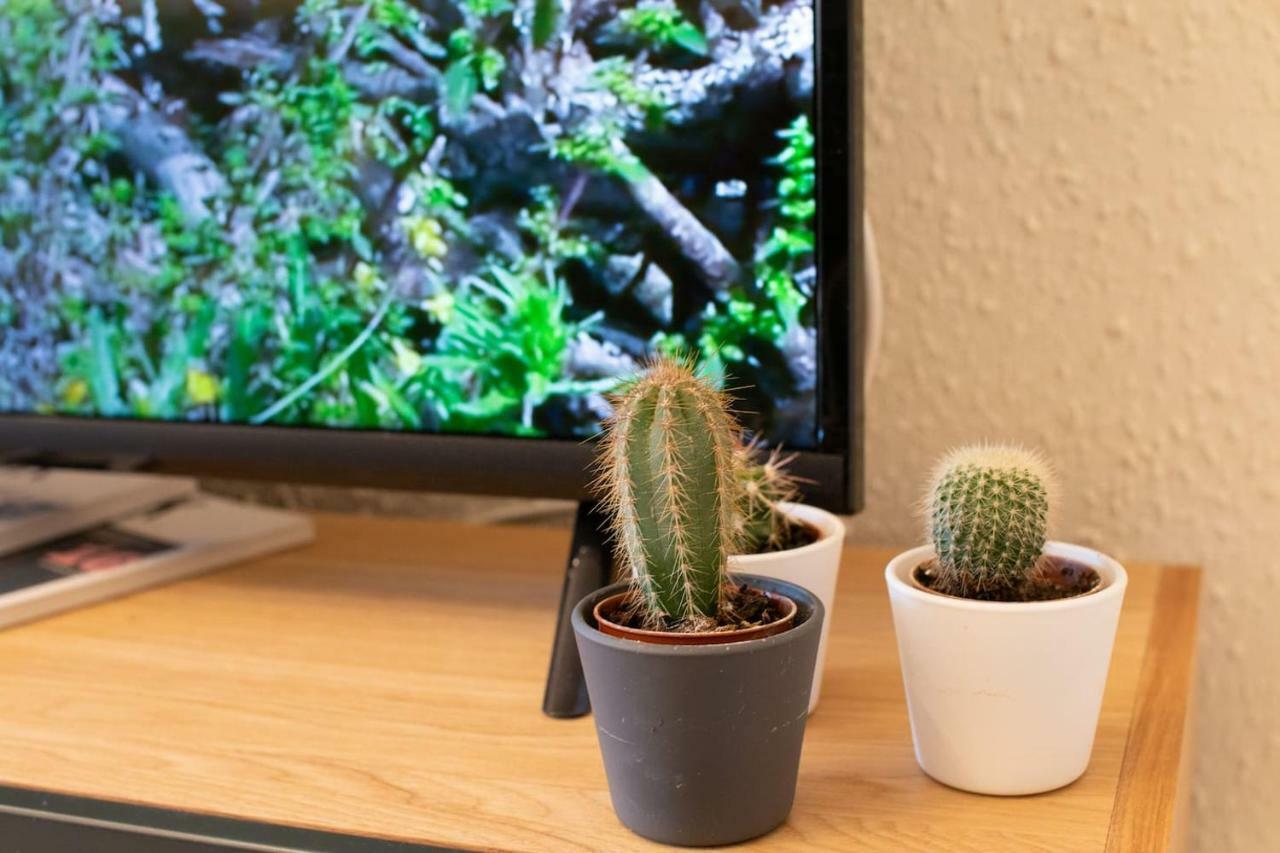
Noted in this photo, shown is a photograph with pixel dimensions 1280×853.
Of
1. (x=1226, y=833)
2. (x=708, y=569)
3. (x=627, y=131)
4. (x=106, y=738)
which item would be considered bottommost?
(x=1226, y=833)

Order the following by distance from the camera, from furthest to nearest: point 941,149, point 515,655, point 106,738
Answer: point 941,149 → point 515,655 → point 106,738

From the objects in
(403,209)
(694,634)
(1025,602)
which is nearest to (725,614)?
(694,634)

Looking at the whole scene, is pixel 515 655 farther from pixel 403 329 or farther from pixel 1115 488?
pixel 1115 488

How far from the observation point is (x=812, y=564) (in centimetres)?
63

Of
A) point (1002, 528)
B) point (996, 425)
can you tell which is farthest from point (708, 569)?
point (996, 425)

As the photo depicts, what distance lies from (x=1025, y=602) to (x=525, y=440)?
0.32 metres

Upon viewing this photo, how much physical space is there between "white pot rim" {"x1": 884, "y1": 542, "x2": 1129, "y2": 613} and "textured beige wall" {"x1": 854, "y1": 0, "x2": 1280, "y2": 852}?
0.32 metres

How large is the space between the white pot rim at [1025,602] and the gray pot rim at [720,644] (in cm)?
5

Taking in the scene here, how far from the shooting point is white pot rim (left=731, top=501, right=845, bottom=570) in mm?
615

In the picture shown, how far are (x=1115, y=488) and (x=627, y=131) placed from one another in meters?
0.48

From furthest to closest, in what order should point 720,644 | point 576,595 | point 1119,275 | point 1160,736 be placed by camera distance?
point 1119,275 < point 576,595 < point 1160,736 < point 720,644

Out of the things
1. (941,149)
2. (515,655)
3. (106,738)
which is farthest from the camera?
(941,149)

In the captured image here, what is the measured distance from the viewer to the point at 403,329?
2.48 feet

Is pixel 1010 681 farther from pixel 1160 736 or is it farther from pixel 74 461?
pixel 74 461
